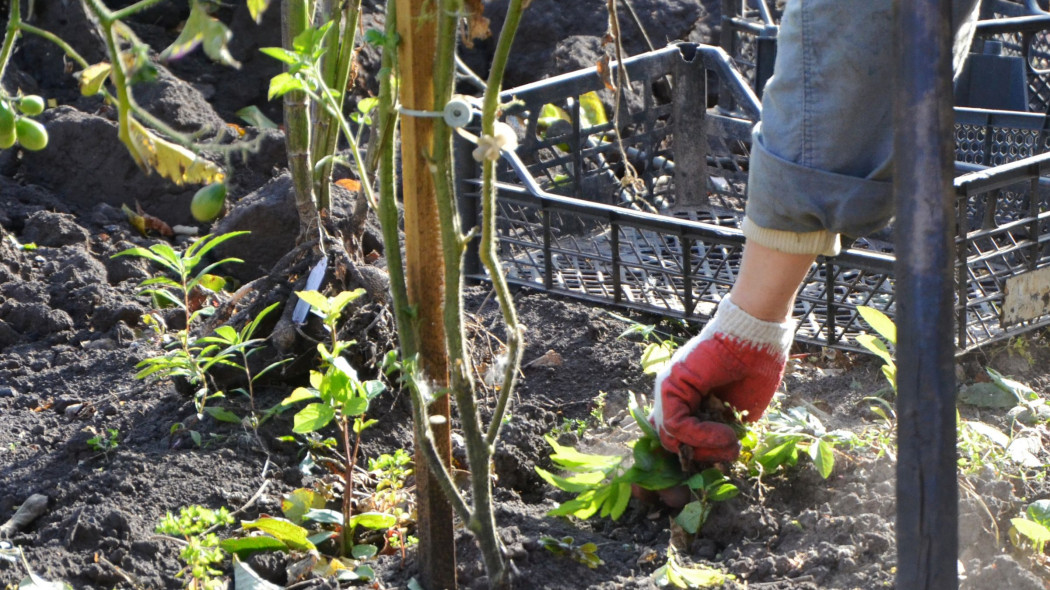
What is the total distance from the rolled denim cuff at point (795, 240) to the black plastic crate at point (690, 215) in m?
0.46

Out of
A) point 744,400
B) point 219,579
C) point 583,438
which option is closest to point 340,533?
point 219,579

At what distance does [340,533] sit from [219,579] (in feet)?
0.68

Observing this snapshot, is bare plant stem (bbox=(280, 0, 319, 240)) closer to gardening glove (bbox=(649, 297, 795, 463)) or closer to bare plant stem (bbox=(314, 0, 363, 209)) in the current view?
bare plant stem (bbox=(314, 0, 363, 209))

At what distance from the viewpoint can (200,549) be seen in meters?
1.47

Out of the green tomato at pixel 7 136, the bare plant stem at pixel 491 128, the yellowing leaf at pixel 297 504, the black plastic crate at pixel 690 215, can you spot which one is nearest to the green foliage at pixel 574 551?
the yellowing leaf at pixel 297 504

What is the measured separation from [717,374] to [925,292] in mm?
→ 835

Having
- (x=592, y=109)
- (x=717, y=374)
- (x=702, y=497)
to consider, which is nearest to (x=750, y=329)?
(x=717, y=374)

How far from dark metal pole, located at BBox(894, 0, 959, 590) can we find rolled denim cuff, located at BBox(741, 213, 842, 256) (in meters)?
0.74

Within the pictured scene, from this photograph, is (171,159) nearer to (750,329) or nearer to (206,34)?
(206,34)

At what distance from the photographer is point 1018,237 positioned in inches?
126

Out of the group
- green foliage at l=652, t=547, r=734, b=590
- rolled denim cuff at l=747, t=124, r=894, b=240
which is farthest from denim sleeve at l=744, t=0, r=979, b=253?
green foliage at l=652, t=547, r=734, b=590

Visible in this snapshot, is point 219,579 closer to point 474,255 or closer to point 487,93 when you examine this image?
point 487,93

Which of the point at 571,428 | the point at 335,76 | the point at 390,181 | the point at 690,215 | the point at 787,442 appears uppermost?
the point at 335,76

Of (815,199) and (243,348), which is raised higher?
(815,199)
